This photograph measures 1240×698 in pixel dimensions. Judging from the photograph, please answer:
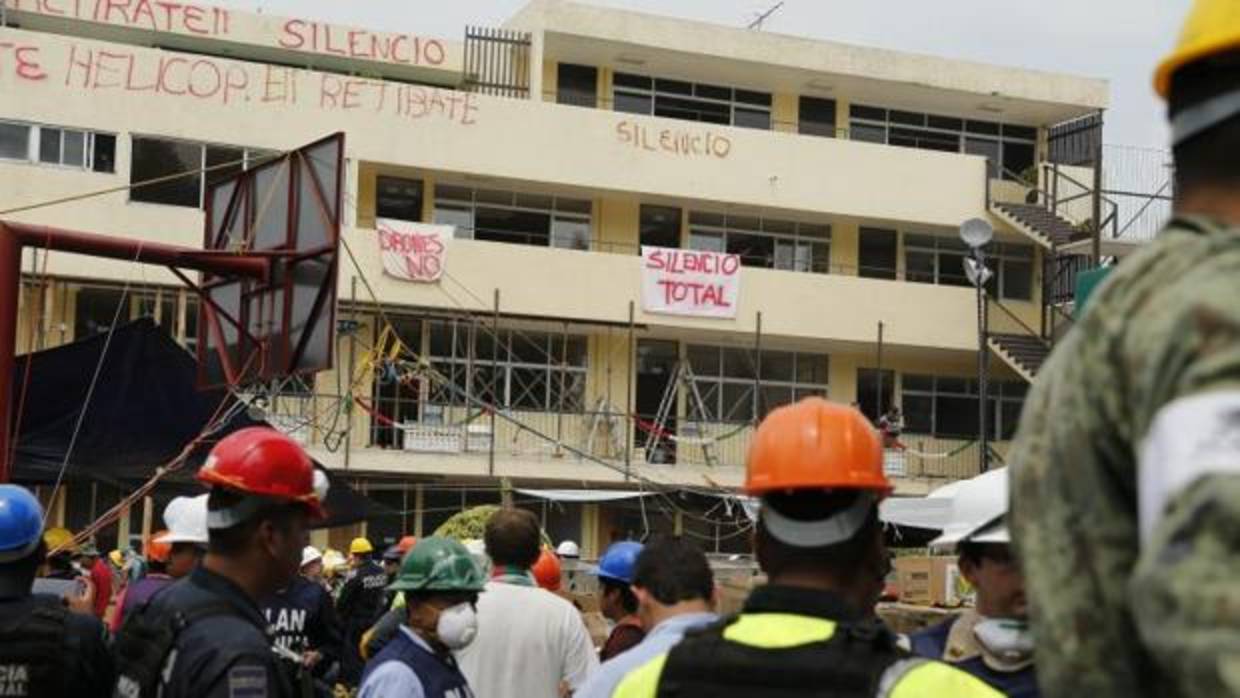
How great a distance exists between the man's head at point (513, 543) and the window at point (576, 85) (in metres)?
30.1

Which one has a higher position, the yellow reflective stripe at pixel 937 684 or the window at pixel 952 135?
Result: the window at pixel 952 135

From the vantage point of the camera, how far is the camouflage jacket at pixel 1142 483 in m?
1.31

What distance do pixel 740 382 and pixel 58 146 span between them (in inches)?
577

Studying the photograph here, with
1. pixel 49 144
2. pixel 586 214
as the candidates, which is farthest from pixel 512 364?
pixel 49 144

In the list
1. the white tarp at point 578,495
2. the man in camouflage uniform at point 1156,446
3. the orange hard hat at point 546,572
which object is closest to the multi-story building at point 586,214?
the white tarp at point 578,495

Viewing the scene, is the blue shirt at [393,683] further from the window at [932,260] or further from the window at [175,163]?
the window at [932,260]

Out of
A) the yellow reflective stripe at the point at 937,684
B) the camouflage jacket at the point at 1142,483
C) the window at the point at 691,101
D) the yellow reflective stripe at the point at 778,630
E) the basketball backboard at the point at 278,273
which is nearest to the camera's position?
the camouflage jacket at the point at 1142,483

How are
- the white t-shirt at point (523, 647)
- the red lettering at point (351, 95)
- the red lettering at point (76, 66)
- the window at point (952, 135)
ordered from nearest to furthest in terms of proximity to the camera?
1. the white t-shirt at point (523, 647)
2. the red lettering at point (76, 66)
3. the red lettering at point (351, 95)
4. the window at point (952, 135)

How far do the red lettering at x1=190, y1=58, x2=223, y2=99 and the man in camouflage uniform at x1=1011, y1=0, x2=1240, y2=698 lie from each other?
31.7m

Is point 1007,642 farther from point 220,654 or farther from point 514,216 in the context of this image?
point 514,216

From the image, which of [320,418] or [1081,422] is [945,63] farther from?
[1081,422]

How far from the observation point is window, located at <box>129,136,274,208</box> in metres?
31.8

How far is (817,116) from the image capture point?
1528 inches

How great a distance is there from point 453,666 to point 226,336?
11.4 meters
